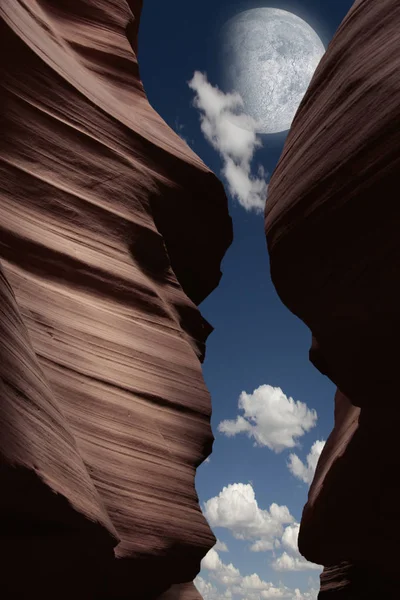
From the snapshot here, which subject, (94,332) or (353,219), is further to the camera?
(94,332)

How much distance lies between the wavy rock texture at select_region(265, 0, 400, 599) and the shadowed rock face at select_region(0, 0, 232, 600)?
1.18 m

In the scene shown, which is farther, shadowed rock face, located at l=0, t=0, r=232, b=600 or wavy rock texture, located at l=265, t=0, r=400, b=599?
wavy rock texture, located at l=265, t=0, r=400, b=599

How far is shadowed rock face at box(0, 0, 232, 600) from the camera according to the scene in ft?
10.5

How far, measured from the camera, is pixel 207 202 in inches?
258

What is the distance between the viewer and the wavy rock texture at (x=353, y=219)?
3945 mm

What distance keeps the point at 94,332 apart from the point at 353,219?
1994mm

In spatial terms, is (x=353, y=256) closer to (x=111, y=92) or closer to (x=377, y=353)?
(x=377, y=353)

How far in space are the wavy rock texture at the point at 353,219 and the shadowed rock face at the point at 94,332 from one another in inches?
46.3

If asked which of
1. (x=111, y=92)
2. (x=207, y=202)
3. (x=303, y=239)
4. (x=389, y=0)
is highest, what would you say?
(x=111, y=92)

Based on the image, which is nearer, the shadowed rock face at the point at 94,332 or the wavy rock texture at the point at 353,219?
the shadowed rock face at the point at 94,332

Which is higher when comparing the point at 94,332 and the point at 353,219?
the point at 353,219

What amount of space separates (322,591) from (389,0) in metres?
6.50

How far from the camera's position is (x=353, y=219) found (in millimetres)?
4121

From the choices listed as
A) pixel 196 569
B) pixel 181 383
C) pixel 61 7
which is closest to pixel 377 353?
pixel 181 383
